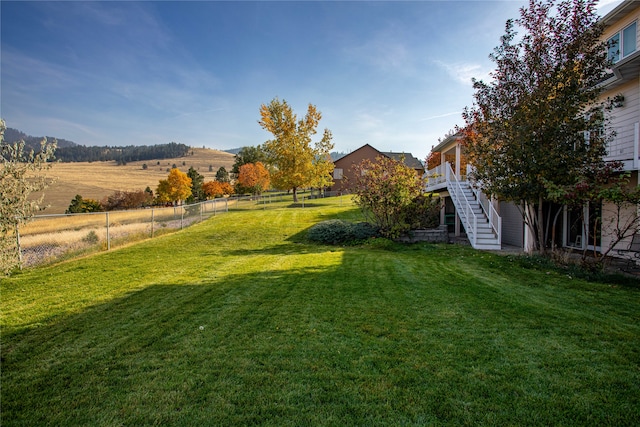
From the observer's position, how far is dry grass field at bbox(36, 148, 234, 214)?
51934 millimetres

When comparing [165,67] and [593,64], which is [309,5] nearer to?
[165,67]

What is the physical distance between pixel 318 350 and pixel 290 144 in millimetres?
26987

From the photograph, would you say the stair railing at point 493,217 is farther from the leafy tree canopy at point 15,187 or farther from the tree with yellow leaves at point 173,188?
the tree with yellow leaves at point 173,188

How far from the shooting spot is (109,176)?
250ft

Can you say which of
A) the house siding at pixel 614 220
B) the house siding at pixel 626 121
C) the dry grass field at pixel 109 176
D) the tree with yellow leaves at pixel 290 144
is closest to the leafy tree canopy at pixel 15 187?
the house siding at pixel 614 220

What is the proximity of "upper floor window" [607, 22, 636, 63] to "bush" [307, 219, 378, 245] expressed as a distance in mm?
10002

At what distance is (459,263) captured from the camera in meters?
9.16

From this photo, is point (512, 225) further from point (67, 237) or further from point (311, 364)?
point (67, 237)

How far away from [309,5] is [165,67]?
7.77 m

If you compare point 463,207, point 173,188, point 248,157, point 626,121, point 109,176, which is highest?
point 248,157

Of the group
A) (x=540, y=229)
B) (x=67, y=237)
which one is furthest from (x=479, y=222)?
(x=67, y=237)

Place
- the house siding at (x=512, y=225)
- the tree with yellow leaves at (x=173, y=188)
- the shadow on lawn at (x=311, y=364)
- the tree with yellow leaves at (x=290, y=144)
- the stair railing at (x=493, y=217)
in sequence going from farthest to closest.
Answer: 1. the tree with yellow leaves at (x=173, y=188)
2. the tree with yellow leaves at (x=290, y=144)
3. the house siding at (x=512, y=225)
4. the stair railing at (x=493, y=217)
5. the shadow on lawn at (x=311, y=364)

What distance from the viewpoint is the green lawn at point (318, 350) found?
8.58 ft

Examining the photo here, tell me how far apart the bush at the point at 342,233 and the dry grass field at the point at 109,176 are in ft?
48.4
